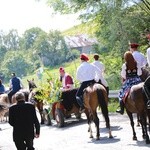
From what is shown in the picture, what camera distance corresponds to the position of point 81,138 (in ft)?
43.7

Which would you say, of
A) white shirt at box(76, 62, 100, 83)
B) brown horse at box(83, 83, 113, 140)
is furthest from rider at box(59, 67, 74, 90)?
brown horse at box(83, 83, 113, 140)

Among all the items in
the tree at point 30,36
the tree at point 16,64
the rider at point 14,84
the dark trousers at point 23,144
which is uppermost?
the tree at point 30,36

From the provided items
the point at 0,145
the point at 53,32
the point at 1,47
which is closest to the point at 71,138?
the point at 0,145

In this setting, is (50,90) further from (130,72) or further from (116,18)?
(116,18)

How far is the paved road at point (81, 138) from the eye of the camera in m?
11.2

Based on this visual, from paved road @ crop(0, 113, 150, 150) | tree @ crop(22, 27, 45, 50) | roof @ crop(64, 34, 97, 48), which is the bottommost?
paved road @ crop(0, 113, 150, 150)

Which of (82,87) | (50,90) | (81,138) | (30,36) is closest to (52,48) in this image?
(30,36)

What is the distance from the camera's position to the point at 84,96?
44.4ft

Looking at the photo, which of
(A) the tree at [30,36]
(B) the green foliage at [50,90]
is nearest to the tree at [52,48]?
(A) the tree at [30,36]

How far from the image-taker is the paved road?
36.9 ft

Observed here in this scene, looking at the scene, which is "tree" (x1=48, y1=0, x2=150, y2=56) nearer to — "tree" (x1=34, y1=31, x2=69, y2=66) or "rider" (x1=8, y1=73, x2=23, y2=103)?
"rider" (x1=8, y1=73, x2=23, y2=103)

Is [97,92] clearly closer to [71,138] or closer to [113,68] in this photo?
[71,138]

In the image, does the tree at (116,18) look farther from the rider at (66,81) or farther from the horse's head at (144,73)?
the horse's head at (144,73)

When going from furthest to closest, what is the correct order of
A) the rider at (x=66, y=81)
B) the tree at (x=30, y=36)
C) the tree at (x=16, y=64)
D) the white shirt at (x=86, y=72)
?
1. the tree at (x=30, y=36)
2. the tree at (x=16, y=64)
3. the rider at (x=66, y=81)
4. the white shirt at (x=86, y=72)
